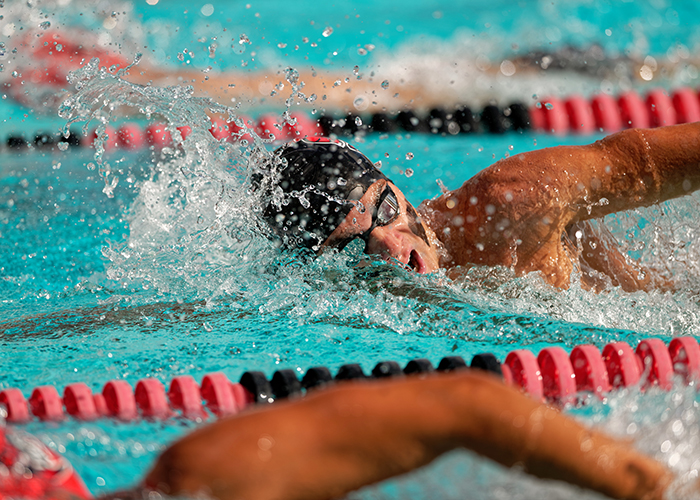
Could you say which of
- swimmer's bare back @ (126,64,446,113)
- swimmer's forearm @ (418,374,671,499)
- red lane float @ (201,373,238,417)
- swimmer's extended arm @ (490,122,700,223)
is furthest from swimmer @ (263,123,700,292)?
swimmer's bare back @ (126,64,446,113)

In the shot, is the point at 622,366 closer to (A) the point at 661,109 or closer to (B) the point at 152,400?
(B) the point at 152,400

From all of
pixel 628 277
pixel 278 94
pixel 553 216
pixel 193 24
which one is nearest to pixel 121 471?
pixel 553 216

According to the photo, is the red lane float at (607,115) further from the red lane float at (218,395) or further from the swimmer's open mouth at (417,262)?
the red lane float at (218,395)

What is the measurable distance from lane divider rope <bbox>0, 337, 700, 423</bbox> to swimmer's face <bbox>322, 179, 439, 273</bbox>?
0.41m

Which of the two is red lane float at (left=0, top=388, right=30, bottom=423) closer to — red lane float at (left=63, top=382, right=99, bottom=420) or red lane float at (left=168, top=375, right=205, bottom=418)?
red lane float at (left=63, top=382, right=99, bottom=420)

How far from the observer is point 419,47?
7.07 m

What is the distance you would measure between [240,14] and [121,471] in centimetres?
Result: 726

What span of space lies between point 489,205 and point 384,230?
293mm

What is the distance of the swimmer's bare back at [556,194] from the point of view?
183cm

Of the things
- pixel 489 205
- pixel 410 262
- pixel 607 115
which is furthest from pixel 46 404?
pixel 607 115

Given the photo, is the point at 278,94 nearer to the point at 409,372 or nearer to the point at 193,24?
the point at 193,24

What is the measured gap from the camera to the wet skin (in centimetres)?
184

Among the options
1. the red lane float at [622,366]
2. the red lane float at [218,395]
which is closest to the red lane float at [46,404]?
the red lane float at [218,395]

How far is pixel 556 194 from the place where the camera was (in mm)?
1934
